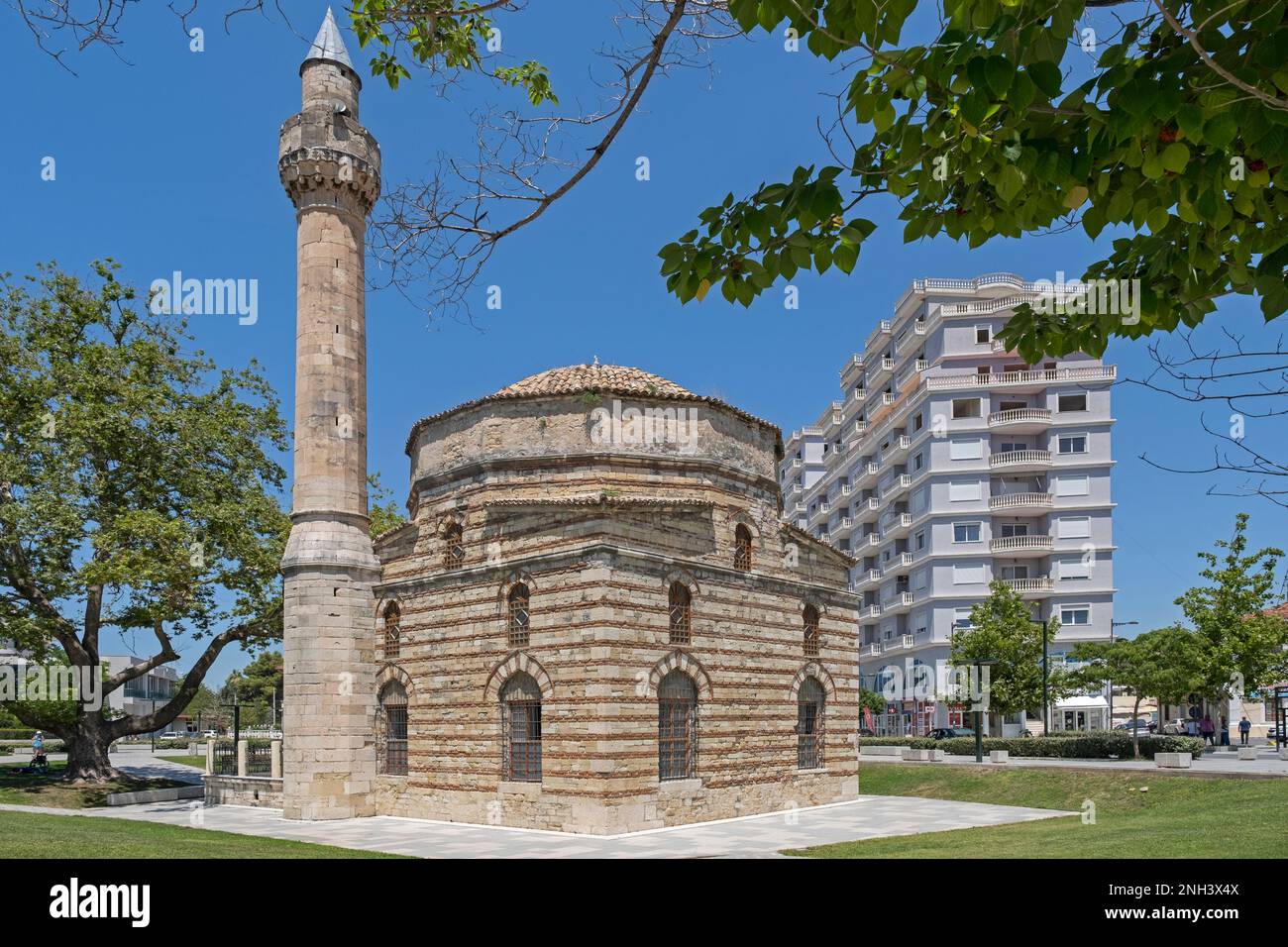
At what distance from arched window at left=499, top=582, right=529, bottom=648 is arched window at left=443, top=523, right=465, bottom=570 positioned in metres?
3.21

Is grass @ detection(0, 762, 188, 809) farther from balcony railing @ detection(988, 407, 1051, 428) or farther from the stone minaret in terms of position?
balcony railing @ detection(988, 407, 1051, 428)

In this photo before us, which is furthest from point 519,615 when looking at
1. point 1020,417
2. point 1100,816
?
point 1020,417

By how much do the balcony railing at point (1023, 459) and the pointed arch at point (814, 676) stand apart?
34.3 metres

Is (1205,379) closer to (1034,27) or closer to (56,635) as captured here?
(1034,27)

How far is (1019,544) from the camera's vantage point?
5825 cm

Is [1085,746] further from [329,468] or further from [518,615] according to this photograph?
[329,468]

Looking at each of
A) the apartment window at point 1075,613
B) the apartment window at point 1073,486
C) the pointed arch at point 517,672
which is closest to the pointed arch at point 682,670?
the pointed arch at point 517,672

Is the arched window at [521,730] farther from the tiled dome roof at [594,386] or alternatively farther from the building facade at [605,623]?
the tiled dome roof at [594,386]

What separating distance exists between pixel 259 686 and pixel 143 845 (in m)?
76.5

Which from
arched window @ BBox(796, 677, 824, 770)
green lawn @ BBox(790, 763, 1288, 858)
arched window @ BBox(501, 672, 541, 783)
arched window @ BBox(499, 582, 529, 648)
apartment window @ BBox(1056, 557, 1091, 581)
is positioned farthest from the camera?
apartment window @ BBox(1056, 557, 1091, 581)

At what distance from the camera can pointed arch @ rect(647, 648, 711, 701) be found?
881 inches
